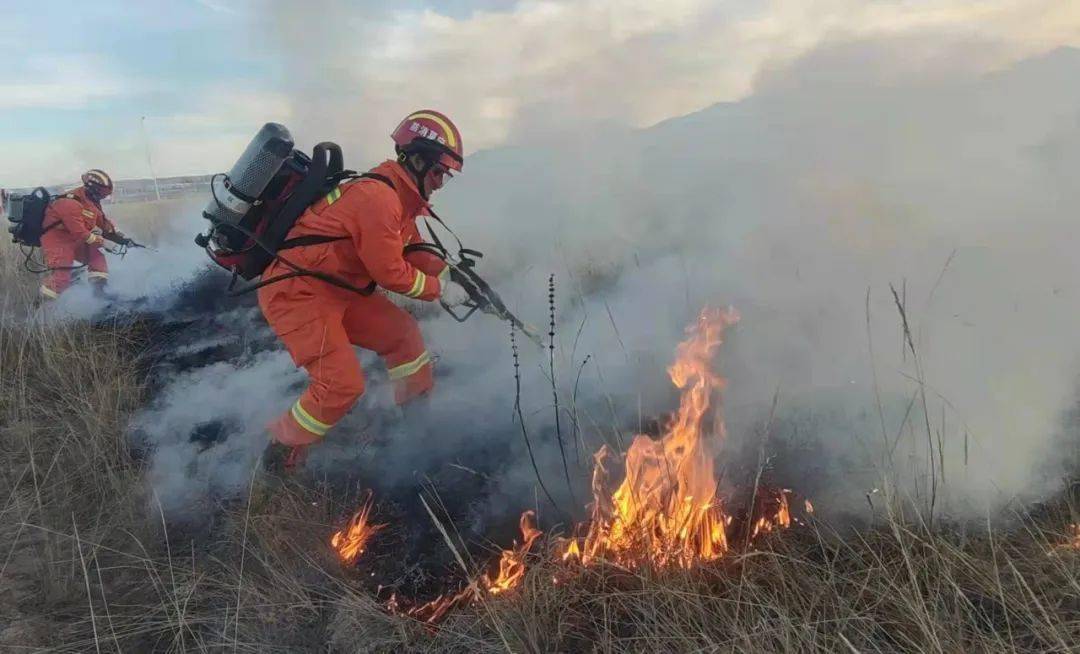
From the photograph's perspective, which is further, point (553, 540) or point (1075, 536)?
point (553, 540)

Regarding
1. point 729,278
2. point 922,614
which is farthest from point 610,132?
point 922,614

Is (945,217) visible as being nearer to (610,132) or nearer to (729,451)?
(729,451)

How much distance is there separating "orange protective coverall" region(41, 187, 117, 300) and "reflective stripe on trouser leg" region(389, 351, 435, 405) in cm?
618

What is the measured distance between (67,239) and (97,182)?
1041 millimetres

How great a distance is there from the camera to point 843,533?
111 inches

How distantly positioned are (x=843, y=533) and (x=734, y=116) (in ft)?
11.6

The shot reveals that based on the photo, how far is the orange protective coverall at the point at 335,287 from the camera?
11.7ft

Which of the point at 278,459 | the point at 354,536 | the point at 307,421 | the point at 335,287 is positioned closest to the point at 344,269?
the point at 335,287

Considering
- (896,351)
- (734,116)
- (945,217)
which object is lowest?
(896,351)

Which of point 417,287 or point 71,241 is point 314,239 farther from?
point 71,241

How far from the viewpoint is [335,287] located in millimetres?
3801

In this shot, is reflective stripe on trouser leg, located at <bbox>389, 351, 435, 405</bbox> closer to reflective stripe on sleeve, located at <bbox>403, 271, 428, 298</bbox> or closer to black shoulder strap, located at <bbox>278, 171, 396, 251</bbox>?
reflective stripe on sleeve, located at <bbox>403, 271, 428, 298</bbox>

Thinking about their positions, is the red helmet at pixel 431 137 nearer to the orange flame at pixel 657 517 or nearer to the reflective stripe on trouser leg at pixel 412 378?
the reflective stripe on trouser leg at pixel 412 378

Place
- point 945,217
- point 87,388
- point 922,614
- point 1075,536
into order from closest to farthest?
1. point 922,614
2. point 1075,536
3. point 945,217
4. point 87,388
